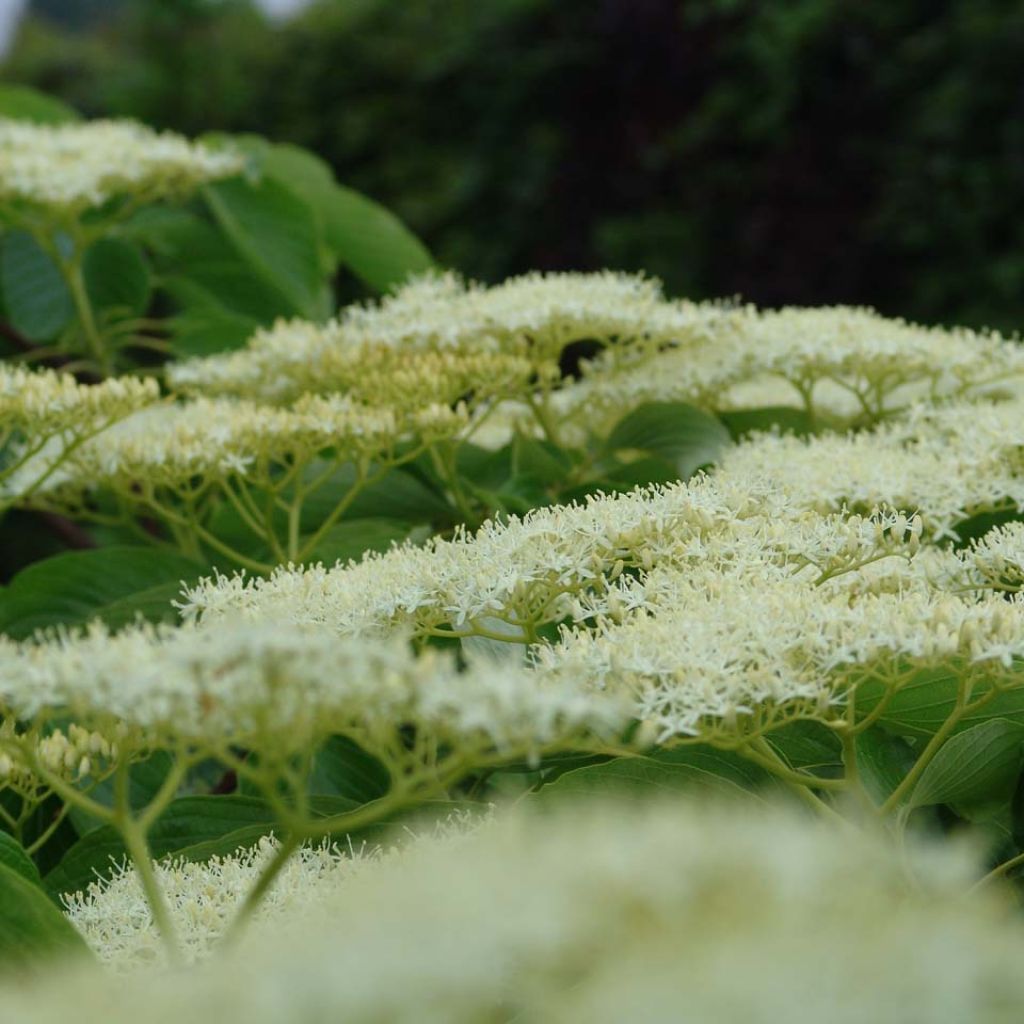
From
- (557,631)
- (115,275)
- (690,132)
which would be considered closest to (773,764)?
(557,631)

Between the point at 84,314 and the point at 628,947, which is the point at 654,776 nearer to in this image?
the point at 628,947

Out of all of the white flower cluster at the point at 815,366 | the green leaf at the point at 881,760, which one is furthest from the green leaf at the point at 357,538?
the green leaf at the point at 881,760

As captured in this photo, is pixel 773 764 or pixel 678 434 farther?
pixel 678 434

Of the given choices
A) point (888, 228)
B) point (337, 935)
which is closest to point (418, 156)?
point (888, 228)

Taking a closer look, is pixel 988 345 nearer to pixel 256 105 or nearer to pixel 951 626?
pixel 951 626

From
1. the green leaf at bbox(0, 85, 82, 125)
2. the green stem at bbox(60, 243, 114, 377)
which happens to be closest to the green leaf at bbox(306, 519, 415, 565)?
the green stem at bbox(60, 243, 114, 377)

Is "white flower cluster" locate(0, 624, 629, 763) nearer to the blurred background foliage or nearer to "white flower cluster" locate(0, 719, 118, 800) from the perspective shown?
"white flower cluster" locate(0, 719, 118, 800)

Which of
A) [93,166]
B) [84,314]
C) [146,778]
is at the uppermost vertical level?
[93,166]
